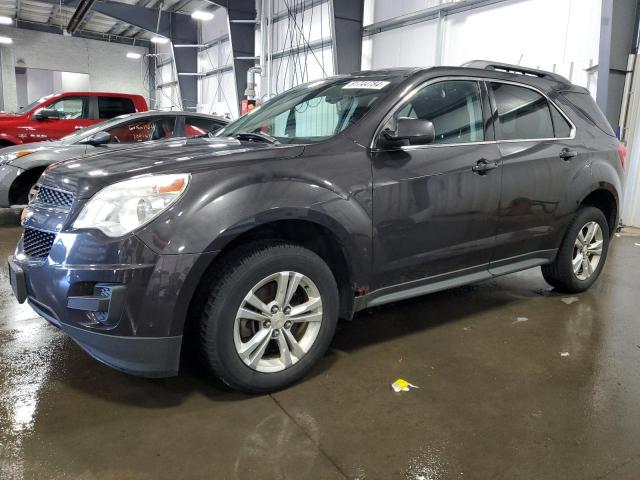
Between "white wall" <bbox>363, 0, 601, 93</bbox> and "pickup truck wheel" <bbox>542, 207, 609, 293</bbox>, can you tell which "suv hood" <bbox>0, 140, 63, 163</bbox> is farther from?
"white wall" <bbox>363, 0, 601, 93</bbox>

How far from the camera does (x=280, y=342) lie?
2.34m

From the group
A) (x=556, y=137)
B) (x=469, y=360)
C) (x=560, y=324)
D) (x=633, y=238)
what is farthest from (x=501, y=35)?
(x=469, y=360)

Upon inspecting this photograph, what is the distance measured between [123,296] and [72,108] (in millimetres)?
7384

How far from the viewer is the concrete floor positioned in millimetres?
1898

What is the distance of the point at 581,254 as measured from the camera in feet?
12.5

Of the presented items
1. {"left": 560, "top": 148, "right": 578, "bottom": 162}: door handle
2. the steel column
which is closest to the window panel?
{"left": 560, "top": 148, "right": 578, "bottom": 162}: door handle

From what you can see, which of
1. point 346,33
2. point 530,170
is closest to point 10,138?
point 346,33

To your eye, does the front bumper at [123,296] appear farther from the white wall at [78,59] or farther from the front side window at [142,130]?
the white wall at [78,59]

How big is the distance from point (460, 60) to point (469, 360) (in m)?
7.97

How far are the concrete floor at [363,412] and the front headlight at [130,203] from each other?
32.6 inches

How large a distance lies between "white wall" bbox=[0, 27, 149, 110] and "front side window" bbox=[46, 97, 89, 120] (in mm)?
16393

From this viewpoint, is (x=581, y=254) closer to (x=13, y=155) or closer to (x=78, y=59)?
(x=13, y=155)

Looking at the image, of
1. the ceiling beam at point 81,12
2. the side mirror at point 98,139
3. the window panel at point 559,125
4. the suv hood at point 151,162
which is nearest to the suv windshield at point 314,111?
the suv hood at point 151,162

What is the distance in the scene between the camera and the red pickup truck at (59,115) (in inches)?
307
